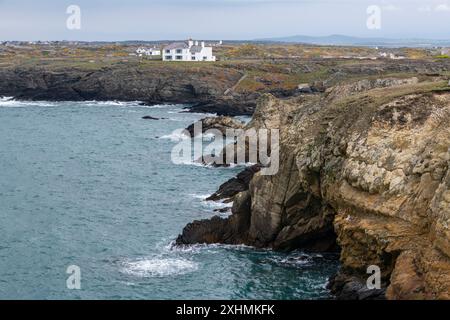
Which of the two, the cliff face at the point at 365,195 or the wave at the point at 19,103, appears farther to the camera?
the wave at the point at 19,103

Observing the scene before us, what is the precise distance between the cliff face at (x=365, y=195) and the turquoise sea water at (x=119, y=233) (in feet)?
7.29

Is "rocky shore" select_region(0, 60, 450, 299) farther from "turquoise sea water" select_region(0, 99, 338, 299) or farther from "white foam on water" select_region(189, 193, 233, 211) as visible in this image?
"turquoise sea water" select_region(0, 99, 338, 299)

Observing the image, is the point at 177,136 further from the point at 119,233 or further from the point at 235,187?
the point at 119,233

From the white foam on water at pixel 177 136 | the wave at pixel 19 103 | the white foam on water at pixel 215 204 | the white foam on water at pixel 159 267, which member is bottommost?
the white foam on water at pixel 159 267

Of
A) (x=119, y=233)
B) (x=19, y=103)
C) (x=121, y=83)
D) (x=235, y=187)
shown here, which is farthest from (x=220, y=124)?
(x=19, y=103)

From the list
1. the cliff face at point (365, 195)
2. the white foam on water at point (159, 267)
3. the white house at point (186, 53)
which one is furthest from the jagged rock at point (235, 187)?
the white house at point (186, 53)

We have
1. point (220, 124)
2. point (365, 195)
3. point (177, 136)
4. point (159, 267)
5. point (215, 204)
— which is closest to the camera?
point (365, 195)

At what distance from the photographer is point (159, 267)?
4341cm

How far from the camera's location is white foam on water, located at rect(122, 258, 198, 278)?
1664 inches

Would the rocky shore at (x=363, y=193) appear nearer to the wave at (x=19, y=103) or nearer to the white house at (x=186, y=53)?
the wave at (x=19, y=103)

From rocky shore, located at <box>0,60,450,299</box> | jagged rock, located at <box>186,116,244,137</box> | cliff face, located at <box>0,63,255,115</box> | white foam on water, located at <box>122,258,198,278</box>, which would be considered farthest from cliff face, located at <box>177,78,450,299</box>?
cliff face, located at <box>0,63,255,115</box>

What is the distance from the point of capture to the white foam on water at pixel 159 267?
1664 inches

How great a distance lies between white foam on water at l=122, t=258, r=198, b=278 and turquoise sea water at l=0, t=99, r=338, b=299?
65mm

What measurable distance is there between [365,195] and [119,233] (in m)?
21.9
